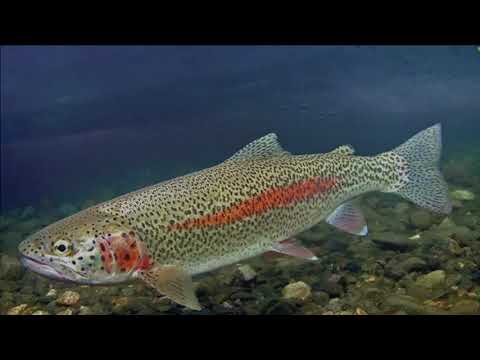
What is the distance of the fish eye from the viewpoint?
3.83 metres

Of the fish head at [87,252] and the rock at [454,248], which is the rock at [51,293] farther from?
the rock at [454,248]

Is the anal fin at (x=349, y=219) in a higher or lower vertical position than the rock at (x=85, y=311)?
higher

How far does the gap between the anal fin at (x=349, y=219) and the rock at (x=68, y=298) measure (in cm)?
283

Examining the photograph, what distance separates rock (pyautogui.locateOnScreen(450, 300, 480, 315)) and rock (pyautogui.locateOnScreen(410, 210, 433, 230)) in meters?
2.88

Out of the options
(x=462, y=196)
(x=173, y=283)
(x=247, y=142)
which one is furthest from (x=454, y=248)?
(x=247, y=142)

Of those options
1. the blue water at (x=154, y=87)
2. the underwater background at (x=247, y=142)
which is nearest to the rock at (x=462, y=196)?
the underwater background at (x=247, y=142)

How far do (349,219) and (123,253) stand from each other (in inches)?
101

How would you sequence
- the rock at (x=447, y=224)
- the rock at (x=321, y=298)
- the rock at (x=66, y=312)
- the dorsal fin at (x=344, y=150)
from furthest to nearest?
1. the rock at (x=447, y=224)
2. the dorsal fin at (x=344, y=150)
3. the rock at (x=66, y=312)
4. the rock at (x=321, y=298)

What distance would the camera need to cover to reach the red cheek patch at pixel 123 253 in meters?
3.96

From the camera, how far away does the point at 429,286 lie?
14.2ft

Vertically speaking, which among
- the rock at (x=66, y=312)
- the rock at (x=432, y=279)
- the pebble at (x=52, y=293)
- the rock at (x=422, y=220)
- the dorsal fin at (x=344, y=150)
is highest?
the dorsal fin at (x=344, y=150)

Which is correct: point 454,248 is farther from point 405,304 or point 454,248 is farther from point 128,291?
point 128,291

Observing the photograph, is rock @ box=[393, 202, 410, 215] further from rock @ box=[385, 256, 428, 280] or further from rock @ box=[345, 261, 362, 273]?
rock @ box=[385, 256, 428, 280]
